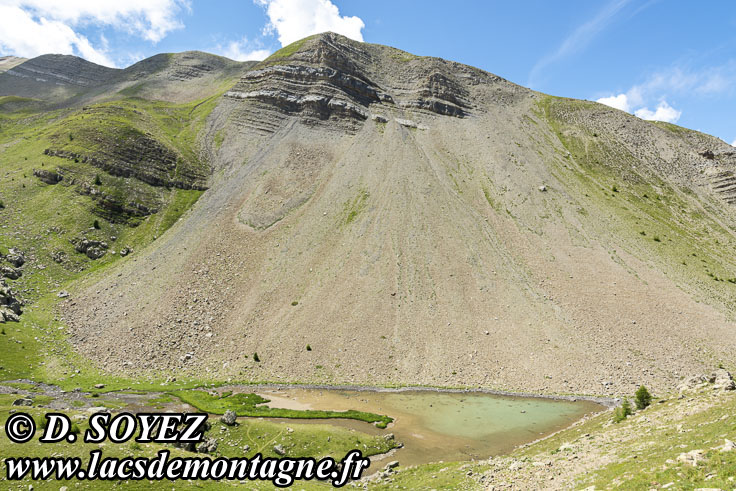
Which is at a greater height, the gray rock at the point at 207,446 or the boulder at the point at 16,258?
the boulder at the point at 16,258

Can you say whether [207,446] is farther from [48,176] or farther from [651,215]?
[651,215]

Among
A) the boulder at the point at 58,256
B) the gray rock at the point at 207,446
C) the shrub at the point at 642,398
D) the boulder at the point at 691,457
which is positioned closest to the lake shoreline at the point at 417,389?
the shrub at the point at 642,398

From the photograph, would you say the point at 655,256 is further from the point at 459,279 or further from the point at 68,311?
the point at 68,311

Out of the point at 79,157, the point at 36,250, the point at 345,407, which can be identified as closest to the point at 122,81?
the point at 79,157

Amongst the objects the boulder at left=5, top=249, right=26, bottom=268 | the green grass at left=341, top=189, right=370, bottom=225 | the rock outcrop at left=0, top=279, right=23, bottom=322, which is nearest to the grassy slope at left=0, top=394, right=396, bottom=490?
the rock outcrop at left=0, top=279, right=23, bottom=322

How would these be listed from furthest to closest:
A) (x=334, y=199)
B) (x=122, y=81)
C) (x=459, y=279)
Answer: (x=122, y=81), (x=334, y=199), (x=459, y=279)

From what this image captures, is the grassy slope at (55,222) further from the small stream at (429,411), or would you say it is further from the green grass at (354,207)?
the green grass at (354,207)

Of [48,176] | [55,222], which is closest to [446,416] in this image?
[55,222]
